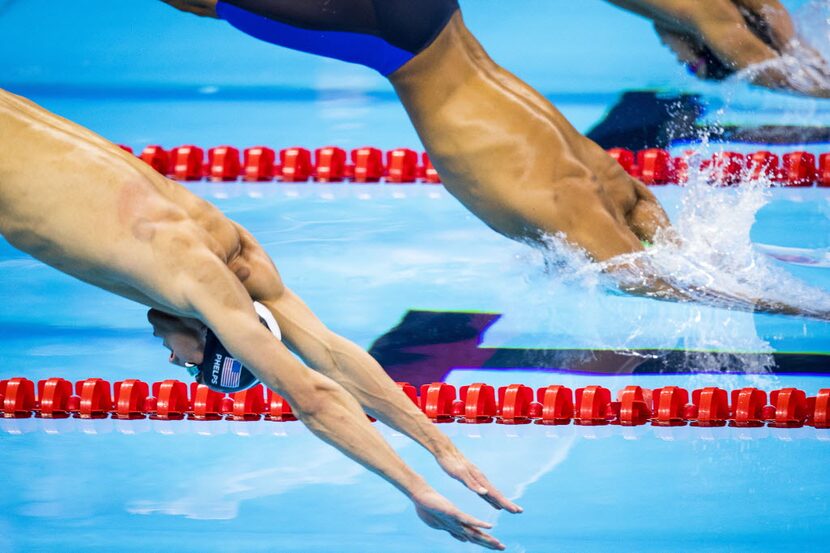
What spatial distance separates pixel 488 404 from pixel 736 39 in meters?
1.78

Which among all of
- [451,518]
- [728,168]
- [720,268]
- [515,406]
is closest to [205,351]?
[451,518]

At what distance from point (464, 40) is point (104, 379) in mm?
1504

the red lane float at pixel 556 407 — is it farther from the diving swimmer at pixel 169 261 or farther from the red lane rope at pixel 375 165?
the red lane rope at pixel 375 165

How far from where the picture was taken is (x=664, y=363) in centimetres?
446

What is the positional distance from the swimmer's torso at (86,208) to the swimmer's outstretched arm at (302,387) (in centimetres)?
10

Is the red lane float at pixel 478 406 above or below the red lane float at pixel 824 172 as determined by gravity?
below

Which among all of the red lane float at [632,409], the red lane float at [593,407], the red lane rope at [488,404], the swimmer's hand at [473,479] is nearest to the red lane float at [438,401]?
the red lane rope at [488,404]

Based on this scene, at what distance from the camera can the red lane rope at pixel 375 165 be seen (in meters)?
5.83

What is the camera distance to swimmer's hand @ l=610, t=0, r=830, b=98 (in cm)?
491

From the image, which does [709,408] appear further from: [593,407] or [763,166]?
[763,166]

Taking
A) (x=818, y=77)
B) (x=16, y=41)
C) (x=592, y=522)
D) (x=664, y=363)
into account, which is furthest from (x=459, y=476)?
(x=16, y=41)

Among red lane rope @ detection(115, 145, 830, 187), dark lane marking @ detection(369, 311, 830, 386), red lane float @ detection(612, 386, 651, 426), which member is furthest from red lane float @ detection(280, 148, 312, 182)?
red lane float @ detection(612, 386, 651, 426)

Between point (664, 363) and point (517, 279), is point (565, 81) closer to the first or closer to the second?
point (517, 279)

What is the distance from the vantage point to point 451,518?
2.90m
